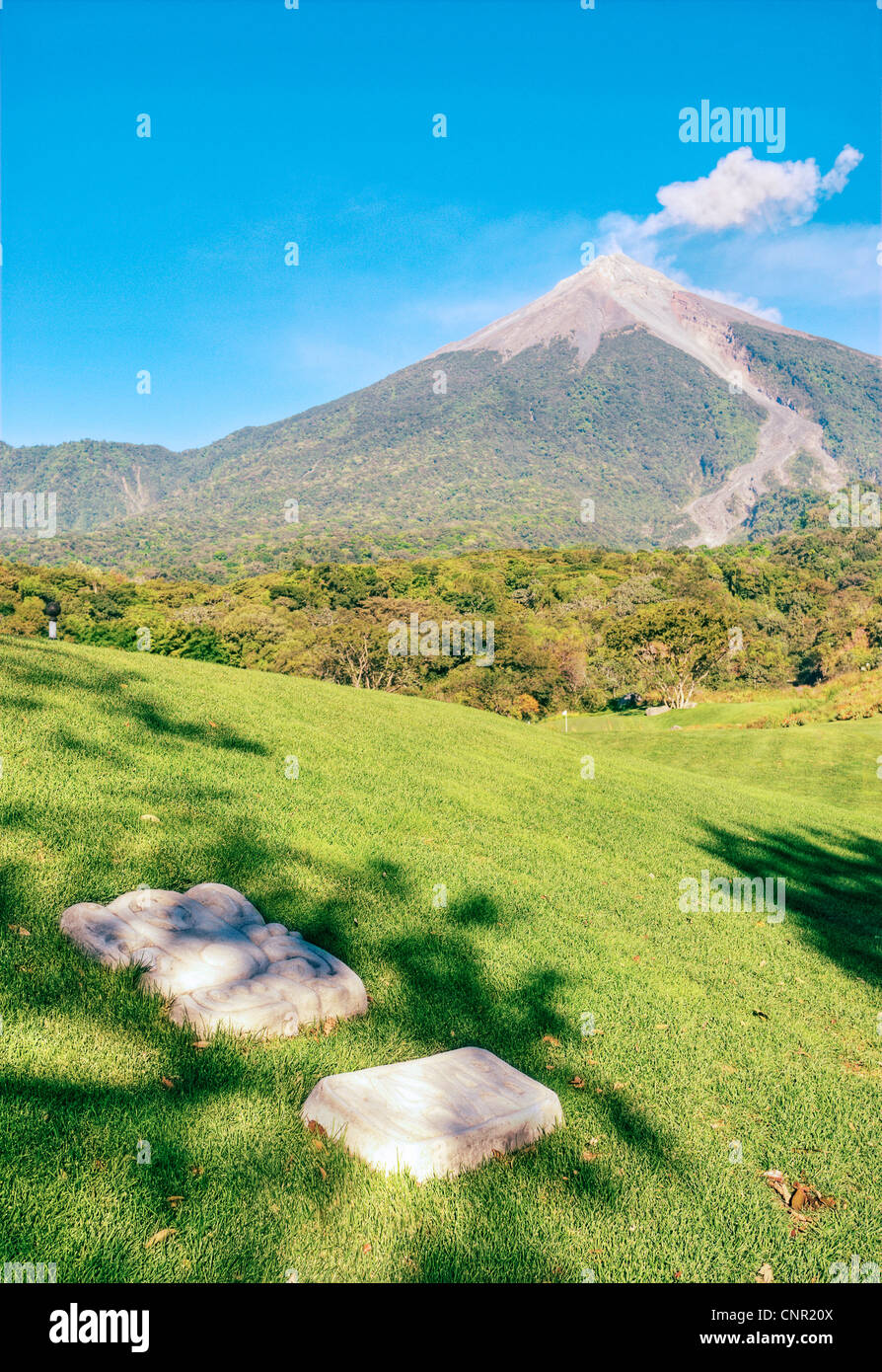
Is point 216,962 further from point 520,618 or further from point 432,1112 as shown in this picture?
point 520,618

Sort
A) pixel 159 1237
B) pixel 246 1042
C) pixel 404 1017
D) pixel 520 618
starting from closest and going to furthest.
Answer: pixel 159 1237 → pixel 246 1042 → pixel 404 1017 → pixel 520 618

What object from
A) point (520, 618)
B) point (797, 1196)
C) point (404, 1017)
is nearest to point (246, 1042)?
point (404, 1017)

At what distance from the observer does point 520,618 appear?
81688mm

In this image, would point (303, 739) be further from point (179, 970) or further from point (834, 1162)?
point (834, 1162)

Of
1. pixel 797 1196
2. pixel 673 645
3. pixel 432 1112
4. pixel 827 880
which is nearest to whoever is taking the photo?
pixel 432 1112

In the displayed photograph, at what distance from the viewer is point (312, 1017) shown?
4664 millimetres

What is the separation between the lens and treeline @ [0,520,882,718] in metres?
61.3

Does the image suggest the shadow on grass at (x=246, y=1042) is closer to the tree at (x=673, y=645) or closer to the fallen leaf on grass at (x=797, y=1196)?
the fallen leaf on grass at (x=797, y=1196)

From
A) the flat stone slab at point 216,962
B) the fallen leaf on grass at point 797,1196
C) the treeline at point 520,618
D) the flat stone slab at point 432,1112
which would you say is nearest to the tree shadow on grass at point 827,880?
the fallen leaf on grass at point 797,1196

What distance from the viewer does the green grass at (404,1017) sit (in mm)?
3172

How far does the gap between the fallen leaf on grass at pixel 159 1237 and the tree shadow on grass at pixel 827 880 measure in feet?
26.5

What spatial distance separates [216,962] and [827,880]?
11.5m

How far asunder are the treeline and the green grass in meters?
31.1
